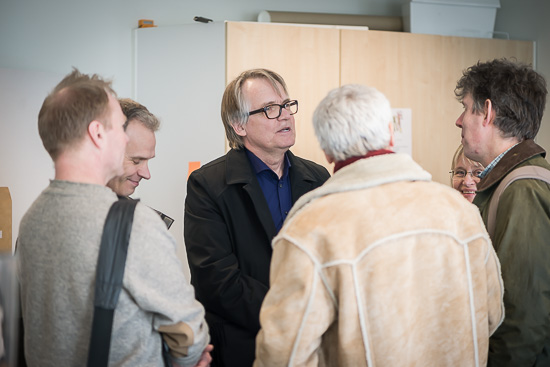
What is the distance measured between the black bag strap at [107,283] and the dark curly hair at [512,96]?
3.76 ft

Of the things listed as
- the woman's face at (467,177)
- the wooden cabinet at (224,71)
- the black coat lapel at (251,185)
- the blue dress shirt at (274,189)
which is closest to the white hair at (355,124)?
the black coat lapel at (251,185)

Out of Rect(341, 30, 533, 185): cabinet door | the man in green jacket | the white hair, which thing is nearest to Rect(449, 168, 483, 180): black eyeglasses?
the man in green jacket

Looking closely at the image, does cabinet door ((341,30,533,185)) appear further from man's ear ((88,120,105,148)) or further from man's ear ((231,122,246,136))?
man's ear ((88,120,105,148))

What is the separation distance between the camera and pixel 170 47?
3.56m

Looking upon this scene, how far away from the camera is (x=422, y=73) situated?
3.88m

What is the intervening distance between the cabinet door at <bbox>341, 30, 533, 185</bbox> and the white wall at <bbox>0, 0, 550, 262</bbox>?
593 millimetres

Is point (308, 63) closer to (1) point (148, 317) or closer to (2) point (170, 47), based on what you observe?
(2) point (170, 47)

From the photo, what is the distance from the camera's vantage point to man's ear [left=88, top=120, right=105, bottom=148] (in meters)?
1.28

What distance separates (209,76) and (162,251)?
7.78 feet

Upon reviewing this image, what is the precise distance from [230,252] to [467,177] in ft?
4.33

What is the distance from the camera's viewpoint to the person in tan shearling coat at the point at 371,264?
1.28 m

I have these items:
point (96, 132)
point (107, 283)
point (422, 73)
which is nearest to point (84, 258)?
point (107, 283)

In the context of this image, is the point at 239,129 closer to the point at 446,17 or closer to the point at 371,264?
the point at 371,264

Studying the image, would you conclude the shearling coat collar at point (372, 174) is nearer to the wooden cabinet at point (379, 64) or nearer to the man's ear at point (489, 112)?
the man's ear at point (489, 112)
